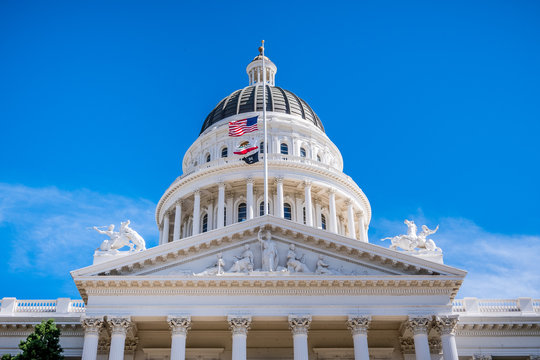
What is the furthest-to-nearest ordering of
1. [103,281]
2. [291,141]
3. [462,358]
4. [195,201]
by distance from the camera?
[291,141]
[195,201]
[462,358]
[103,281]

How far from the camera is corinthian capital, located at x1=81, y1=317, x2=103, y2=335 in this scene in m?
31.1

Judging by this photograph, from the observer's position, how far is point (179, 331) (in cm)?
3138

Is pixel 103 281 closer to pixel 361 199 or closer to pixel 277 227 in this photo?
pixel 277 227

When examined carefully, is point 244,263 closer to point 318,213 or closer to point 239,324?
point 239,324

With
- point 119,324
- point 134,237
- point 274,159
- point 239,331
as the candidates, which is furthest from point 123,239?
point 274,159

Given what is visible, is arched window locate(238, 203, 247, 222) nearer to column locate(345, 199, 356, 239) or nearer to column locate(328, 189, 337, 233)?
column locate(328, 189, 337, 233)

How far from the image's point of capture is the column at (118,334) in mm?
30688

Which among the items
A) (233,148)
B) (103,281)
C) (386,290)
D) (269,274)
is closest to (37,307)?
(103,281)

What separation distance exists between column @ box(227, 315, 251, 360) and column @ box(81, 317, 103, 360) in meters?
6.06

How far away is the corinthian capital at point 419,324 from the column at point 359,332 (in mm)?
2071

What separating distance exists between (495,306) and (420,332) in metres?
8.23

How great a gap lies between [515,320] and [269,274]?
14.1 meters

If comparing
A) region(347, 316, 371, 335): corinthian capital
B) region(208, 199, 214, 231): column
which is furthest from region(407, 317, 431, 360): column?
region(208, 199, 214, 231): column

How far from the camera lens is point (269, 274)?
3209 centimetres
